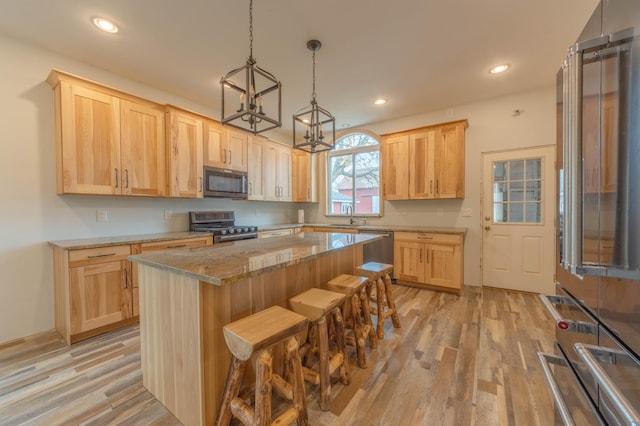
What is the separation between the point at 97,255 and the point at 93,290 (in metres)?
0.33

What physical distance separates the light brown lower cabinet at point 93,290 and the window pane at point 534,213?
487 cm

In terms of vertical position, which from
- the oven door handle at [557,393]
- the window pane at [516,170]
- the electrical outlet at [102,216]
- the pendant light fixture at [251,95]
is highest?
the pendant light fixture at [251,95]

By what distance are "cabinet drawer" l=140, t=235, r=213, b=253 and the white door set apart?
4043 millimetres

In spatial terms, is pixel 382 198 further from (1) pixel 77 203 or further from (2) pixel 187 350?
(1) pixel 77 203

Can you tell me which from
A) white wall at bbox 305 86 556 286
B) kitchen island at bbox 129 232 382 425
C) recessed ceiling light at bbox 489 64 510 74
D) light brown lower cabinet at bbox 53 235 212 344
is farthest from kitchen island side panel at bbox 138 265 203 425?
white wall at bbox 305 86 556 286

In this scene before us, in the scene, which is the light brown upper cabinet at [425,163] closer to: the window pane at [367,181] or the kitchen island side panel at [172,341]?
the window pane at [367,181]

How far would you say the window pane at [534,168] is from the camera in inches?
139

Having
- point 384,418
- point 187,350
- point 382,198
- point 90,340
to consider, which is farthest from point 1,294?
point 382,198

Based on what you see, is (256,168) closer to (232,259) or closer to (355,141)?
(355,141)

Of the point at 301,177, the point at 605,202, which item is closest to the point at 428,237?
the point at 301,177

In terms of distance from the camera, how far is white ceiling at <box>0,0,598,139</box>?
205 centimetres

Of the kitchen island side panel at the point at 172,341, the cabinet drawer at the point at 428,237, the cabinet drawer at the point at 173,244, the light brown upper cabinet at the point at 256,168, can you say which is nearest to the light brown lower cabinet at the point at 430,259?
the cabinet drawer at the point at 428,237

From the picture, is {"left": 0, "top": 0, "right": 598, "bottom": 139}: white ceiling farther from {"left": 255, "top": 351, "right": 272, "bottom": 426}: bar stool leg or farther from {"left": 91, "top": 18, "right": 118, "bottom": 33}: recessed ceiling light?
{"left": 255, "top": 351, "right": 272, "bottom": 426}: bar stool leg

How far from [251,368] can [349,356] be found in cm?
91
